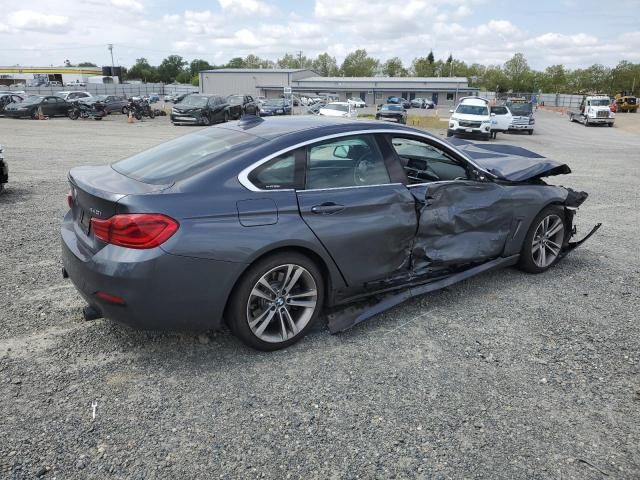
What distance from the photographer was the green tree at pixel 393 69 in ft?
470

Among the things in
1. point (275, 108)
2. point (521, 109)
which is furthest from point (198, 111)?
point (521, 109)

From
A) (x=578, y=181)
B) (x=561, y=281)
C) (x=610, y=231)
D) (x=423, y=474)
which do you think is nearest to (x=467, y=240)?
(x=561, y=281)

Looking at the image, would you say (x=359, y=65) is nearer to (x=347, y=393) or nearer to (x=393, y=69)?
(x=393, y=69)

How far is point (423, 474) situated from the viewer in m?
2.57

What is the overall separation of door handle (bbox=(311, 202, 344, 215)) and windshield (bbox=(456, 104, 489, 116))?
22663mm

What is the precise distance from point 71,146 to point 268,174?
48.8 feet

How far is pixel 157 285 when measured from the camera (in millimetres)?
3072

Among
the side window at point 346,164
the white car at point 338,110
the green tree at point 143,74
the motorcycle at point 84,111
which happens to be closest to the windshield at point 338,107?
the white car at point 338,110

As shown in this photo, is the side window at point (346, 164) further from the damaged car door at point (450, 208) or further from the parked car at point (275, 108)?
the parked car at point (275, 108)

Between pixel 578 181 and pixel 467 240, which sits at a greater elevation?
pixel 467 240

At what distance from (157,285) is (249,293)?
616 mm

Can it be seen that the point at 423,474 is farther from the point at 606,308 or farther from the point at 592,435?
the point at 606,308

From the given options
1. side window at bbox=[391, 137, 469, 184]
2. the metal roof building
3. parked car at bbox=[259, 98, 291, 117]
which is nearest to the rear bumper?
side window at bbox=[391, 137, 469, 184]

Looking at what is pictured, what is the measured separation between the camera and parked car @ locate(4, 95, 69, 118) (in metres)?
28.0
